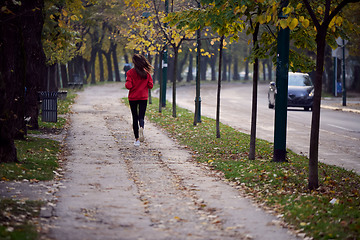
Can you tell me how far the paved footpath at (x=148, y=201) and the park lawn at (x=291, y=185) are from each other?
0.27 m

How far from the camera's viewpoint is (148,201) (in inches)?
305

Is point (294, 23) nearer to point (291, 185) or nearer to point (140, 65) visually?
point (291, 185)

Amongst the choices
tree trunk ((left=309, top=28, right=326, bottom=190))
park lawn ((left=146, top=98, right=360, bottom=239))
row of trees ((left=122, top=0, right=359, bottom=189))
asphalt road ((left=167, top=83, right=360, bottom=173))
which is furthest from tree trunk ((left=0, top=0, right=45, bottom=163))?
asphalt road ((left=167, top=83, right=360, bottom=173))

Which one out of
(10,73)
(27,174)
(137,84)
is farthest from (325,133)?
(27,174)

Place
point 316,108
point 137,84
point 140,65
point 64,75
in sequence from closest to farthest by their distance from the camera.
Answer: point 316,108 < point 140,65 < point 137,84 < point 64,75

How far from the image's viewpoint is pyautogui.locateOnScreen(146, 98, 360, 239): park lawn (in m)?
6.67

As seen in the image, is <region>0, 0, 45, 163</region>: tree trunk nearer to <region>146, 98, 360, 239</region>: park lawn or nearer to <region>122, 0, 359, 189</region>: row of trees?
<region>122, 0, 359, 189</region>: row of trees

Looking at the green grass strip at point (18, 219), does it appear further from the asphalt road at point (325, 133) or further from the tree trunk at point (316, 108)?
the asphalt road at point (325, 133)

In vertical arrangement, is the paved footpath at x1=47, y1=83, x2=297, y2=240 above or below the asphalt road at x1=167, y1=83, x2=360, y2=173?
above

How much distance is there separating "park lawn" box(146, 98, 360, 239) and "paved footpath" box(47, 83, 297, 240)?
27 cm

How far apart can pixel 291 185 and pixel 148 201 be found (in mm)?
2434

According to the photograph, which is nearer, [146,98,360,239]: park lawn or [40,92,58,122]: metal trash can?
[146,98,360,239]: park lawn

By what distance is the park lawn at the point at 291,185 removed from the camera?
6672mm

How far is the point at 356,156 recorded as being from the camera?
1376cm
